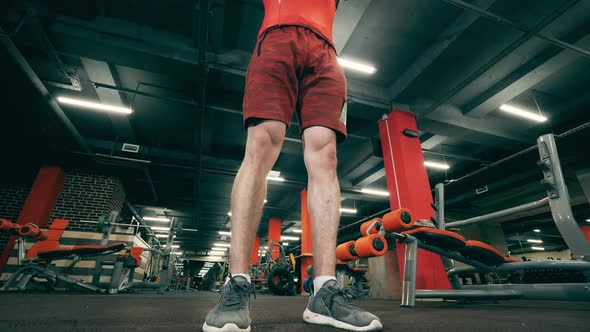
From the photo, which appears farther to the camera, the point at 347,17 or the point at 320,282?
the point at 347,17

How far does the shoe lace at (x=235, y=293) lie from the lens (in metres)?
0.72

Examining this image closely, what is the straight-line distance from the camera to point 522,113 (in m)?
5.38

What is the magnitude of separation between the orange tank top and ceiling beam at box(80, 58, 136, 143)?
450 cm

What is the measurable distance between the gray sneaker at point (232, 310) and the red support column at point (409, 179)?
3.64m

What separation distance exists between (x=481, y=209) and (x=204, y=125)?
9826 millimetres

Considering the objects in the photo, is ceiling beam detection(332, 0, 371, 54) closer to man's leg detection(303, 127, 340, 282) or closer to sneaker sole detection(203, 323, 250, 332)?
man's leg detection(303, 127, 340, 282)

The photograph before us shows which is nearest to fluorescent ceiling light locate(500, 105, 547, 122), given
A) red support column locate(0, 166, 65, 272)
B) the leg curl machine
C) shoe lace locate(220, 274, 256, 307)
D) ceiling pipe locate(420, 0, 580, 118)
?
ceiling pipe locate(420, 0, 580, 118)

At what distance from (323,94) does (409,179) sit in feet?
12.4

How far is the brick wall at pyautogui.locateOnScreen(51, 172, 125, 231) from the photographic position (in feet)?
21.6

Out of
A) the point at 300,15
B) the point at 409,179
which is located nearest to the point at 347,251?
the point at 409,179

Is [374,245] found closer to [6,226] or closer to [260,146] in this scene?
[260,146]

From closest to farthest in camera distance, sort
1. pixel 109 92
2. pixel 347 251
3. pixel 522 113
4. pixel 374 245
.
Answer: pixel 374 245 < pixel 347 251 < pixel 109 92 < pixel 522 113

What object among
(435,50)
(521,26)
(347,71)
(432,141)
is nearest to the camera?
(521,26)

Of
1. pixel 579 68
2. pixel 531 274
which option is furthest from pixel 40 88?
pixel 579 68
